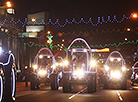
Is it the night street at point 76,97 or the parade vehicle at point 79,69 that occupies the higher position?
the parade vehicle at point 79,69

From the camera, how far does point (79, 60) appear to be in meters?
30.3

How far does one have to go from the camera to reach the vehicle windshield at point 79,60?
29.6 meters

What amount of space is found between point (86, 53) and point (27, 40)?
59291mm

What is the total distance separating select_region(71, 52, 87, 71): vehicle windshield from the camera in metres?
29.6

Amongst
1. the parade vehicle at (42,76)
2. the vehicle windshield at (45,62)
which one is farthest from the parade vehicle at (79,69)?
the vehicle windshield at (45,62)

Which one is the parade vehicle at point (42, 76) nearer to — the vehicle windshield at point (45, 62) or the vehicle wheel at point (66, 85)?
the vehicle windshield at point (45, 62)

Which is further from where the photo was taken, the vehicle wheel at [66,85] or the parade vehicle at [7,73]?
the vehicle wheel at [66,85]

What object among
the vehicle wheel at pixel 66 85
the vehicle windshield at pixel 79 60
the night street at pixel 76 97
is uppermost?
the vehicle windshield at pixel 79 60

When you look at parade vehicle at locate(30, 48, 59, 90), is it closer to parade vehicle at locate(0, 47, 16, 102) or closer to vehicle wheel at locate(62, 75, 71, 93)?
vehicle wheel at locate(62, 75, 71, 93)

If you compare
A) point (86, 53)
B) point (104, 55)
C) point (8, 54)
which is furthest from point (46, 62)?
point (104, 55)

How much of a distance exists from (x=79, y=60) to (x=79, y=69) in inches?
41.3

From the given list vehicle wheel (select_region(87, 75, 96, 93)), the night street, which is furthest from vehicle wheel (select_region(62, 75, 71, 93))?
the night street

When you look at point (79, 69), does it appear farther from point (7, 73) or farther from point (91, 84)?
point (7, 73)

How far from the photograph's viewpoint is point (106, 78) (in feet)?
106
